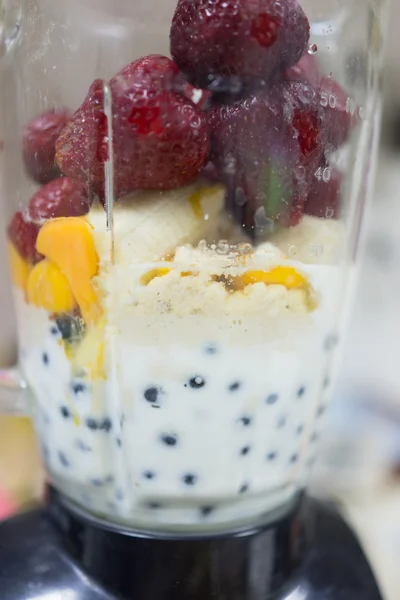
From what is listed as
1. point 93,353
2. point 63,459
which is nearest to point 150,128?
point 93,353

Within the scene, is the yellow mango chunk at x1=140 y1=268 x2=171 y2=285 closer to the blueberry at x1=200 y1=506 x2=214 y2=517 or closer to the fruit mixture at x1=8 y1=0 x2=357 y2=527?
the fruit mixture at x1=8 y1=0 x2=357 y2=527

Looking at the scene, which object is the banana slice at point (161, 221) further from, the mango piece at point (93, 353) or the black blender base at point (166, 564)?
the black blender base at point (166, 564)

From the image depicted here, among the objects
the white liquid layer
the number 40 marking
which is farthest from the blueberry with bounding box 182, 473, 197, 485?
the number 40 marking

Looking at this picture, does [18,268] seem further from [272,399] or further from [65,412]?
[272,399]

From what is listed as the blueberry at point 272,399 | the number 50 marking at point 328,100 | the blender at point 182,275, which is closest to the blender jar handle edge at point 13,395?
the blender at point 182,275

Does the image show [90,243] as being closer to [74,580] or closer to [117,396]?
[117,396]

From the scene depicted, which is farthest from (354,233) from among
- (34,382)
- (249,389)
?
(34,382)
